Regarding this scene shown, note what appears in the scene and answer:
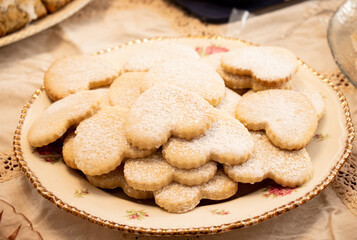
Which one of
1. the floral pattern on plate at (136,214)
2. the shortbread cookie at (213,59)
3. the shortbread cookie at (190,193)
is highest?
the shortbread cookie at (213,59)

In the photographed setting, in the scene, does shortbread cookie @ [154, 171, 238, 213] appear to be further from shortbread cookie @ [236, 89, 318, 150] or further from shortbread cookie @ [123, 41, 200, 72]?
shortbread cookie @ [123, 41, 200, 72]

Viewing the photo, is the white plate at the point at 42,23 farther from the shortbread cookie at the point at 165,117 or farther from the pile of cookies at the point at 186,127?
the shortbread cookie at the point at 165,117

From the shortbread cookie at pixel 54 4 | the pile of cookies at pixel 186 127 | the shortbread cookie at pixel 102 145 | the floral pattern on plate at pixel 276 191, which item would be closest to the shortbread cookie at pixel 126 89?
the pile of cookies at pixel 186 127

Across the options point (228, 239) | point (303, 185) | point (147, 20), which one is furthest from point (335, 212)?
point (147, 20)

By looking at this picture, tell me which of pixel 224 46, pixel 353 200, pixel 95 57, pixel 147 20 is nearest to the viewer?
pixel 353 200

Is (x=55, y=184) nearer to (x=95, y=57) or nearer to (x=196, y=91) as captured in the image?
(x=196, y=91)
